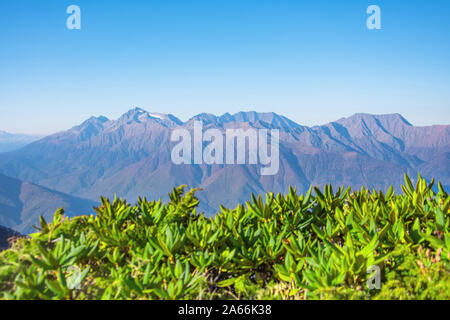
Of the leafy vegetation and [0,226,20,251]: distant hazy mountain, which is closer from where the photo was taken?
the leafy vegetation

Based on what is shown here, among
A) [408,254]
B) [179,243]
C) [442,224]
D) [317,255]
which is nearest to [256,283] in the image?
[317,255]

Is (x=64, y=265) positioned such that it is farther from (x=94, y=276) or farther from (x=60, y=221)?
(x=60, y=221)

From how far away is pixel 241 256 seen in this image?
2711 millimetres

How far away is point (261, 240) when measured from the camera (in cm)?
297

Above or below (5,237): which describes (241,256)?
above

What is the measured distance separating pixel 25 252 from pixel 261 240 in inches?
77.3

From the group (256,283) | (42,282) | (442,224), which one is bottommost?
(256,283)

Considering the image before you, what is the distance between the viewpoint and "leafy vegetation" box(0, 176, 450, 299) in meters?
2.19

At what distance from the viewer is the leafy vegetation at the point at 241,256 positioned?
86.4 inches

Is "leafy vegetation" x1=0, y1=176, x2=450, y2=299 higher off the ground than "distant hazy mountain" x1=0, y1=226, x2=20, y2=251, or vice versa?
"leafy vegetation" x1=0, y1=176, x2=450, y2=299

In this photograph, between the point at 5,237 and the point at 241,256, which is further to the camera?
the point at 5,237

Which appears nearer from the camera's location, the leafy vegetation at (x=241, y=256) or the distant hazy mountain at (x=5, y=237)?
the leafy vegetation at (x=241, y=256)

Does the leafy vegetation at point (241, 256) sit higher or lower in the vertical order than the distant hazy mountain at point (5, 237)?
higher
